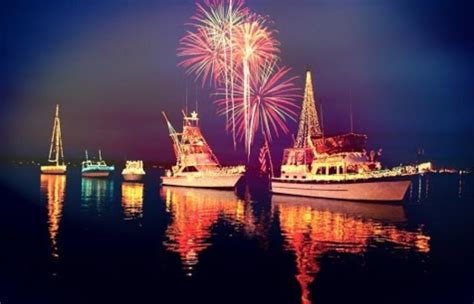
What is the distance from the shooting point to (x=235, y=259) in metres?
26.3

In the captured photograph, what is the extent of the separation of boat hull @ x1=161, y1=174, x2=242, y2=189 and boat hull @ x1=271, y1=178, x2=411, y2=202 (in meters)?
20.9

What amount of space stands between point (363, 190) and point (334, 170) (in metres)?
9.22

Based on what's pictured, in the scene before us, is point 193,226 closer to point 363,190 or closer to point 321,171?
point 363,190

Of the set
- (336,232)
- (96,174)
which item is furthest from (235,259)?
(96,174)

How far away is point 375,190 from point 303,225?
23.9 m

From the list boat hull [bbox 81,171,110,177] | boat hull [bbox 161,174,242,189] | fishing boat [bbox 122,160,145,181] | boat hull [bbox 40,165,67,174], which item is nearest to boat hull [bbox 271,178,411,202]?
boat hull [bbox 161,174,242,189]

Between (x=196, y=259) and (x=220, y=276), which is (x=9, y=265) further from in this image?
(x=220, y=276)

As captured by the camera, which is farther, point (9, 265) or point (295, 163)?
point (295, 163)

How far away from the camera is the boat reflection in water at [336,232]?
26.5m

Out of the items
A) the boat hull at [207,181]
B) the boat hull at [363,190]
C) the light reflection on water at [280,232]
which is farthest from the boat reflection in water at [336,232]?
the boat hull at [207,181]

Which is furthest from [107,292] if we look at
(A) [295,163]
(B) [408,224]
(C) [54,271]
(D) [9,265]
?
(A) [295,163]

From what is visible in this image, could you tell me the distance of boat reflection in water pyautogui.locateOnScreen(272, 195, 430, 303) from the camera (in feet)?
86.9

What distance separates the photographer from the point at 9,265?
25.0 m

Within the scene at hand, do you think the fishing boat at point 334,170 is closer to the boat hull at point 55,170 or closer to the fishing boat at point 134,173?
Result: the fishing boat at point 134,173
